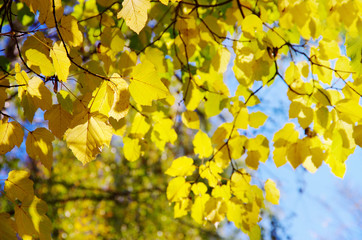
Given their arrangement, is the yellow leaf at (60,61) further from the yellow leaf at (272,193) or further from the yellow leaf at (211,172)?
the yellow leaf at (272,193)

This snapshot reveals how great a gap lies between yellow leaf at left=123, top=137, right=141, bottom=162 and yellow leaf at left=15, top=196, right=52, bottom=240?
51 centimetres

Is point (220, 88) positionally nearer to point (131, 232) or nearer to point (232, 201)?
point (232, 201)

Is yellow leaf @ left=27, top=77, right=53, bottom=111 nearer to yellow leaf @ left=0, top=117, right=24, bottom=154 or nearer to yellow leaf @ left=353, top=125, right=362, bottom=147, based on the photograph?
yellow leaf @ left=0, top=117, right=24, bottom=154

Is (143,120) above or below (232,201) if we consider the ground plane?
above

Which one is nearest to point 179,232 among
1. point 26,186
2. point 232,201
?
point 232,201

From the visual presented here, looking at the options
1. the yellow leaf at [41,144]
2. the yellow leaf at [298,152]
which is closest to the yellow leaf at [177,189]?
the yellow leaf at [298,152]

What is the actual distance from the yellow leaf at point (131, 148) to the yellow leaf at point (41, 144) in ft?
1.50

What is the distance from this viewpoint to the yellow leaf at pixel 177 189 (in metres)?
1.35

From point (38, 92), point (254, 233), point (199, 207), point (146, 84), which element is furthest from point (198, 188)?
point (38, 92)

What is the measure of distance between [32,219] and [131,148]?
0.56 metres

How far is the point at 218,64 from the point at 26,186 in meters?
0.92

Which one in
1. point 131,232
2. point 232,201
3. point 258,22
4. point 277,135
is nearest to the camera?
point 258,22

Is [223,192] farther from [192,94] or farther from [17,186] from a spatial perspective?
[17,186]

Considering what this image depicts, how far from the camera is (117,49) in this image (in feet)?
4.05
